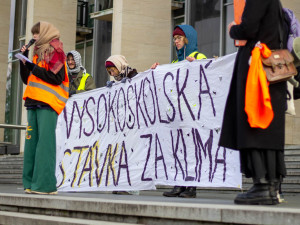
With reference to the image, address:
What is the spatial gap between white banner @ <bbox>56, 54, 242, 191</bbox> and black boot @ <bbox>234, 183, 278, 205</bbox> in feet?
4.53

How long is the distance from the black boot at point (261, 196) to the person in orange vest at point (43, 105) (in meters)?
2.97

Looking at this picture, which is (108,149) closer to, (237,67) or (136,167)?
(136,167)

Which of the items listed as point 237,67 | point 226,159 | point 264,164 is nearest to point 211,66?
point 226,159

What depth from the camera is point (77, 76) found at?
9.60 meters

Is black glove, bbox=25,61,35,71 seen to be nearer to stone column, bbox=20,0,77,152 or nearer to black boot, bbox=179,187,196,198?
black boot, bbox=179,187,196,198

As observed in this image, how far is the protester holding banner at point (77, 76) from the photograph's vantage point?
937 centimetres

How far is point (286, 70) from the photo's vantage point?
541cm

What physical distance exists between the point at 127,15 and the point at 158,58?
1.21m

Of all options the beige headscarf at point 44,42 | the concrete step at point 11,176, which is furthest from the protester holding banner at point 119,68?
the concrete step at point 11,176

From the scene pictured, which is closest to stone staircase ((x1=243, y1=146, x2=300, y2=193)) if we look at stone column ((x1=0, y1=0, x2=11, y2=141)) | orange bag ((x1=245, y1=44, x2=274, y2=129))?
orange bag ((x1=245, y1=44, x2=274, y2=129))


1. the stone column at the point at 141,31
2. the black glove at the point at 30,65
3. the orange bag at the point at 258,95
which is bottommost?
the orange bag at the point at 258,95

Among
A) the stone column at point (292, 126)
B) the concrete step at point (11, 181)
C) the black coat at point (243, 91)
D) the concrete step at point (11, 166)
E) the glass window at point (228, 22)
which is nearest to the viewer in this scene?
the black coat at point (243, 91)

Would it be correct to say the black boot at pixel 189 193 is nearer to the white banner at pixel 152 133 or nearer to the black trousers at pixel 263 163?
the white banner at pixel 152 133

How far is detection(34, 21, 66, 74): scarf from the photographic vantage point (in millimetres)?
7840
